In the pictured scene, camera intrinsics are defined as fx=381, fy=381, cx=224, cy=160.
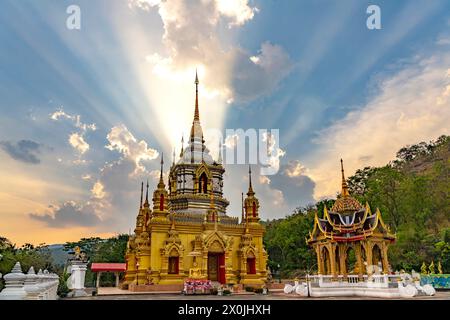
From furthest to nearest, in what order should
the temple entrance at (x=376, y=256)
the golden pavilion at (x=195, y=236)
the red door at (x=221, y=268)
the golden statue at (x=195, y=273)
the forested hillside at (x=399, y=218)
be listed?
the forested hillside at (x=399, y=218) → the red door at (x=221, y=268) → the golden pavilion at (x=195, y=236) → the golden statue at (x=195, y=273) → the temple entrance at (x=376, y=256)

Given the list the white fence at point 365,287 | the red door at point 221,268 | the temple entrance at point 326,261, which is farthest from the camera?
the red door at point 221,268

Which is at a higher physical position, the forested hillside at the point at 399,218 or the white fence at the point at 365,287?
the forested hillside at the point at 399,218

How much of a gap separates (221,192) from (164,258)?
7215 millimetres

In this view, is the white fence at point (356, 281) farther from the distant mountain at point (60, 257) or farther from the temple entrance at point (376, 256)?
the distant mountain at point (60, 257)

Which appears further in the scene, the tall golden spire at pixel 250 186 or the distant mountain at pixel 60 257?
the distant mountain at pixel 60 257

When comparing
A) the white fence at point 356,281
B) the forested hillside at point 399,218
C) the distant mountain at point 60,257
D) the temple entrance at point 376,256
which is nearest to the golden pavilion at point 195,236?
the white fence at point 356,281

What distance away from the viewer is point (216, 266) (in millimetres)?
21562

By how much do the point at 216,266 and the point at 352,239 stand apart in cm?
809

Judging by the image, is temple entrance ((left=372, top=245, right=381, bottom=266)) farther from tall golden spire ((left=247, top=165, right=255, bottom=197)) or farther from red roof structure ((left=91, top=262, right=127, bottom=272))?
red roof structure ((left=91, top=262, right=127, bottom=272))

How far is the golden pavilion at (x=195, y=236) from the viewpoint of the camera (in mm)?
20141

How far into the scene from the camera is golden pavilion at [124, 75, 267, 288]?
793 inches

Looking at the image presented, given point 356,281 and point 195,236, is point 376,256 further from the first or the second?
point 195,236

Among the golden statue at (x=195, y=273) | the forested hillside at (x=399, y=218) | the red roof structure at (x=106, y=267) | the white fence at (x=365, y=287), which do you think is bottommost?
the white fence at (x=365, y=287)
